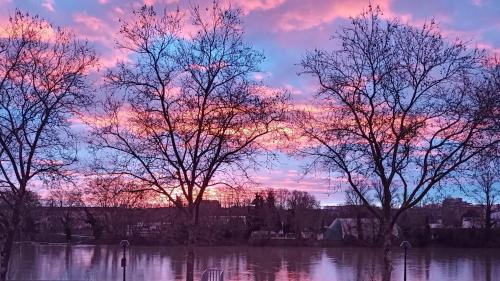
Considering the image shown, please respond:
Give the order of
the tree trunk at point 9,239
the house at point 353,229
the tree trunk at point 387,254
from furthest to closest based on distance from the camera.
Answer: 1. the house at point 353,229
2. the tree trunk at point 9,239
3. the tree trunk at point 387,254

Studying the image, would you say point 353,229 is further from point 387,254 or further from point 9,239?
point 9,239

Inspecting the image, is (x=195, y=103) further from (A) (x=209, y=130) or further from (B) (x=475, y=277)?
(B) (x=475, y=277)

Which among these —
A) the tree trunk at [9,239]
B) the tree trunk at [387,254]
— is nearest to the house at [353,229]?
the tree trunk at [387,254]

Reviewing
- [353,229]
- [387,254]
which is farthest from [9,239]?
[353,229]

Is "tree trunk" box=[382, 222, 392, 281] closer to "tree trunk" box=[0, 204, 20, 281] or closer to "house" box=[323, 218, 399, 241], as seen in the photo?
"tree trunk" box=[0, 204, 20, 281]

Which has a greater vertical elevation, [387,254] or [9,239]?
[9,239]

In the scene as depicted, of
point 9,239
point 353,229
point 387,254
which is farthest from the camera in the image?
point 353,229

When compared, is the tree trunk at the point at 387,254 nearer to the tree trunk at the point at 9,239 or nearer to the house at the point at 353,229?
the tree trunk at the point at 9,239

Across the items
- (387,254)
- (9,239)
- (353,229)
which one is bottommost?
(353,229)

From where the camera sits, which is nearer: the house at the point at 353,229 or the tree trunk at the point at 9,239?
the tree trunk at the point at 9,239

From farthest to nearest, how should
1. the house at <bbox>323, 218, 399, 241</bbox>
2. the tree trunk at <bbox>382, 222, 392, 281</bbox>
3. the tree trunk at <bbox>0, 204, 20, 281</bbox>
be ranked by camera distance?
the house at <bbox>323, 218, 399, 241</bbox> → the tree trunk at <bbox>0, 204, 20, 281</bbox> → the tree trunk at <bbox>382, 222, 392, 281</bbox>

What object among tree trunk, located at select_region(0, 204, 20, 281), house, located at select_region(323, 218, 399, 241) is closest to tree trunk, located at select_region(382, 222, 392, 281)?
tree trunk, located at select_region(0, 204, 20, 281)

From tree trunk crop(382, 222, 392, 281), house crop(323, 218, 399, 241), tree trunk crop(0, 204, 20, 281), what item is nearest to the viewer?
tree trunk crop(382, 222, 392, 281)

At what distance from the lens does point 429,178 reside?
2089cm
